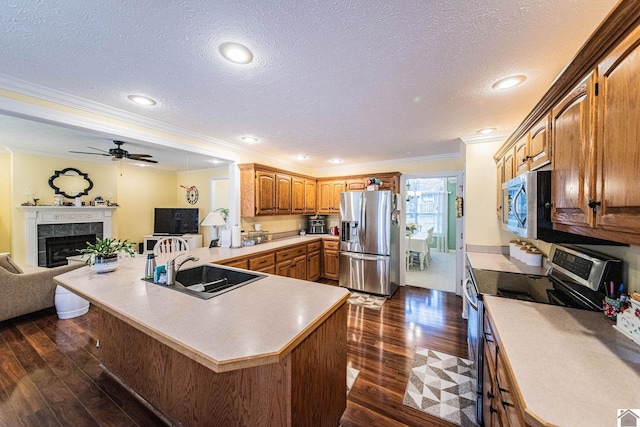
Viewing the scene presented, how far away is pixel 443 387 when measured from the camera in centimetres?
197

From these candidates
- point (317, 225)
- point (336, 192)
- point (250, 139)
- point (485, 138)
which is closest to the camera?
point (485, 138)

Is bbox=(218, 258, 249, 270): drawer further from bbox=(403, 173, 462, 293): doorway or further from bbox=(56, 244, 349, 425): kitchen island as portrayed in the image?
bbox=(403, 173, 462, 293): doorway

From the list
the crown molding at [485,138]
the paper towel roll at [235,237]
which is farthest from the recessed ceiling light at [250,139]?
the crown molding at [485,138]

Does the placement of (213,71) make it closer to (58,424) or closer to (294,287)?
(294,287)

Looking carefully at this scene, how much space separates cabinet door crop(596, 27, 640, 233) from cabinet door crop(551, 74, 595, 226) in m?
0.08

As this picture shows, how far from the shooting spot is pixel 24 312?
3.07 metres

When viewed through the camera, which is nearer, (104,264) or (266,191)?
(104,264)

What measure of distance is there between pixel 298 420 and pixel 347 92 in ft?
7.14

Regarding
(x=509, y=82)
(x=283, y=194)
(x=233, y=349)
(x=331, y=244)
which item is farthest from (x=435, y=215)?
(x=233, y=349)

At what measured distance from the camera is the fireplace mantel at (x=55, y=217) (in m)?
4.37

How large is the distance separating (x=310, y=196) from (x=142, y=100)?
3.34 m

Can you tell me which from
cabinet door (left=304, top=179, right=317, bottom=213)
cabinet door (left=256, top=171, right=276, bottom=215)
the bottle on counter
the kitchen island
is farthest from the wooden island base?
cabinet door (left=304, top=179, right=317, bottom=213)

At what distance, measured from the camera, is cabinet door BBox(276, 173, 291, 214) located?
13.9 ft

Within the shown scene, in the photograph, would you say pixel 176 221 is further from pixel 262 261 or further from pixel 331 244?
pixel 331 244
